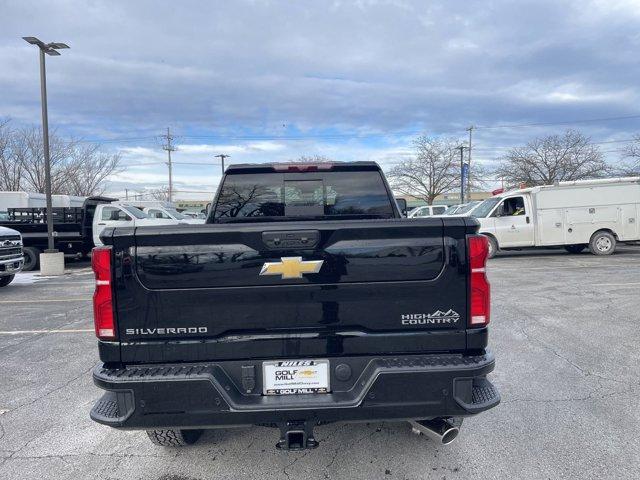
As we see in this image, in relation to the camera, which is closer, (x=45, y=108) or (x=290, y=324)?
(x=290, y=324)

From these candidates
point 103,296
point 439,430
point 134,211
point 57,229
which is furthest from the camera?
point 134,211

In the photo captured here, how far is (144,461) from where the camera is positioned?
10.3 ft

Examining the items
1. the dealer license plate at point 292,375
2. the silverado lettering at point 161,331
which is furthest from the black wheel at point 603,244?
the silverado lettering at point 161,331

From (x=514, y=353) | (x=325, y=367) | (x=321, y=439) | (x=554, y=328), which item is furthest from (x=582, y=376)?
(x=325, y=367)

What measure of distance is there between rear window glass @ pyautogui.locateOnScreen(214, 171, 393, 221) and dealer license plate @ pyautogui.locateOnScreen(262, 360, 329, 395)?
179 cm

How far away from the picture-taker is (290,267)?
2.50 meters

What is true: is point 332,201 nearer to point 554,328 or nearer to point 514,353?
point 514,353

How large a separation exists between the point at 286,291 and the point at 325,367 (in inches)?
19.0

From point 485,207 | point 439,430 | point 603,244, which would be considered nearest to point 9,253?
point 439,430

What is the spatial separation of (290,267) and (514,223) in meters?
14.0

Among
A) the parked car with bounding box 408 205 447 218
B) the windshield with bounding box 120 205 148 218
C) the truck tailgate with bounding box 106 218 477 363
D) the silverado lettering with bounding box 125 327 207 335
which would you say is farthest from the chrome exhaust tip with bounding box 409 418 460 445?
the parked car with bounding box 408 205 447 218

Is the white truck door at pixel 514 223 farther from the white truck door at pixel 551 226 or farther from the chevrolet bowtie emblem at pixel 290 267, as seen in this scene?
the chevrolet bowtie emblem at pixel 290 267

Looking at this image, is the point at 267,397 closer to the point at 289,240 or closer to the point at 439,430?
the point at 289,240

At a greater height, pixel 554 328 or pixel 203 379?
pixel 203 379
